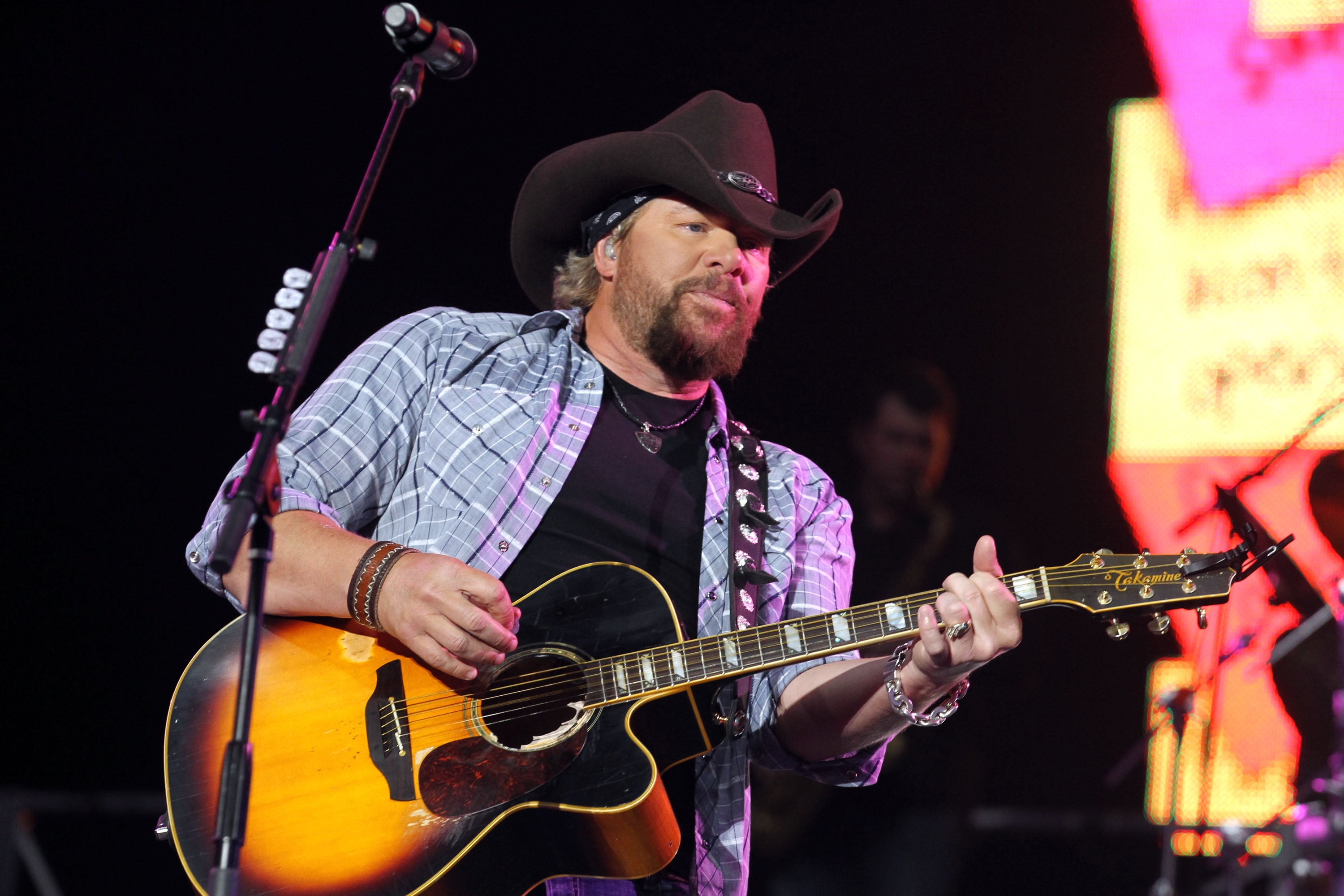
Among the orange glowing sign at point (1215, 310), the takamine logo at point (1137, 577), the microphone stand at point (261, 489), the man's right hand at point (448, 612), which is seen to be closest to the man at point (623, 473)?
the man's right hand at point (448, 612)

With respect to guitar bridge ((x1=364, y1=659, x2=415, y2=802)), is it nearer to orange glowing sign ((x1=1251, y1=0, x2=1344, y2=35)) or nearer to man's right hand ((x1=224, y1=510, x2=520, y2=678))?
man's right hand ((x1=224, y1=510, x2=520, y2=678))

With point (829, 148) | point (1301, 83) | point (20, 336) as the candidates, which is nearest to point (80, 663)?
point (20, 336)

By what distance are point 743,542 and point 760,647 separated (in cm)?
40

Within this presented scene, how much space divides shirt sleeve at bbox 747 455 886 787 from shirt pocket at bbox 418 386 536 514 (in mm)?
684

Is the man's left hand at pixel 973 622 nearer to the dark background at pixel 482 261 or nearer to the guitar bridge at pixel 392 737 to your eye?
the guitar bridge at pixel 392 737

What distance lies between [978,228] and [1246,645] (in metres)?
2.36

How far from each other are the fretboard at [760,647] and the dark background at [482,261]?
2666 millimetres

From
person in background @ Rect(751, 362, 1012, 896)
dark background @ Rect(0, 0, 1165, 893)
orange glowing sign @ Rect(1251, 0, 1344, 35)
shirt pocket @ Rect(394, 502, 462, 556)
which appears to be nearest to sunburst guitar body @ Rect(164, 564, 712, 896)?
shirt pocket @ Rect(394, 502, 462, 556)

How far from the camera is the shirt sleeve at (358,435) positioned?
95.7 inches

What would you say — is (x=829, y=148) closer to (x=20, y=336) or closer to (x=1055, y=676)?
(x=1055, y=676)

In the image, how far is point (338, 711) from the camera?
231 cm

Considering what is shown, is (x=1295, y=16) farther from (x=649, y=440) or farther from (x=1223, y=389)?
(x=649, y=440)

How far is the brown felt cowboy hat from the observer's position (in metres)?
2.93

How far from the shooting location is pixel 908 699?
2.37 m
